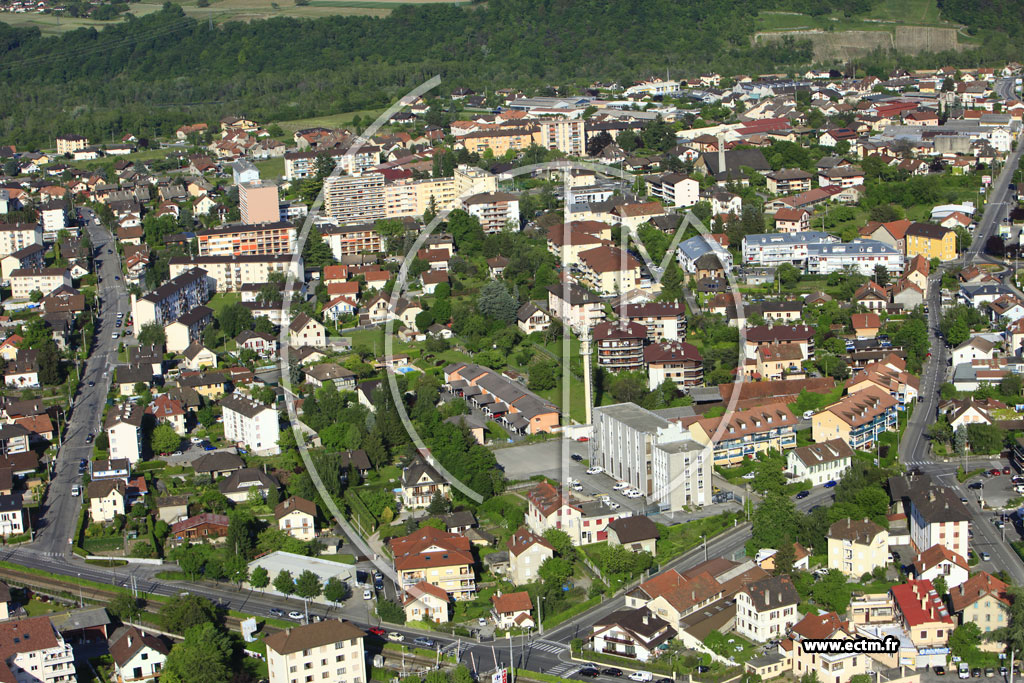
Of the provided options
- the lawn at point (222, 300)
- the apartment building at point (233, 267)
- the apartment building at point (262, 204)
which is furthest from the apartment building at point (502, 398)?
the apartment building at point (262, 204)

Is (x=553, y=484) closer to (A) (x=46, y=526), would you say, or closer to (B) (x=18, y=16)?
(A) (x=46, y=526)

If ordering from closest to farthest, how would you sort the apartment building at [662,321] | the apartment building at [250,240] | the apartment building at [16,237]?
the apartment building at [662,321] < the apartment building at [250,240] < the apartment building at [16,237]

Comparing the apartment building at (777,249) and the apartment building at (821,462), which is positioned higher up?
the apartment building at (777,249)

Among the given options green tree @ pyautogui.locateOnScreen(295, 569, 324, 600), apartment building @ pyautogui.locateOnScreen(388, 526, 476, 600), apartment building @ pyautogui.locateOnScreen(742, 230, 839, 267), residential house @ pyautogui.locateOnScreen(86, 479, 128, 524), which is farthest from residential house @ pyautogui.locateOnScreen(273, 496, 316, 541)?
apartment building @ pyautogui.locateOnScreen(742, 230, 839, 267)

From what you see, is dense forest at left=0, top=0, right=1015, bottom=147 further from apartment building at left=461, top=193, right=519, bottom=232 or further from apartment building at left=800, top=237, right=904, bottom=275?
apartment building at left=800, top=237, right=904, bottom=275

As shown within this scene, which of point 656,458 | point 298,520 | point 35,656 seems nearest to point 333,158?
point 298,520

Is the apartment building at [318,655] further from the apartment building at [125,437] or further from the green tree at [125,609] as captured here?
the apartment building at [125,437]
